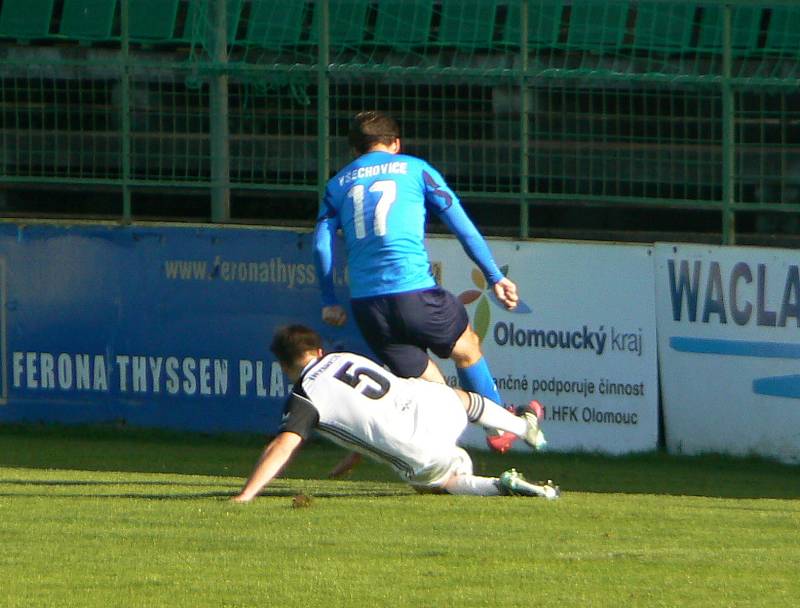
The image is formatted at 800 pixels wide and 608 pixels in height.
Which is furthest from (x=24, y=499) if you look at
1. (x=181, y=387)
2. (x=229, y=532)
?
(x=181, y=387)

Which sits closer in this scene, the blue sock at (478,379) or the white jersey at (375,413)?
the white jersey at (375,413)

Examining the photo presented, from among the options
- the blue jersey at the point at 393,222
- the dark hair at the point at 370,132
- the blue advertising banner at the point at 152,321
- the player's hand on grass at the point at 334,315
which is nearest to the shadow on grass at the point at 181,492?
the player's hand on grass at the point at 334,315

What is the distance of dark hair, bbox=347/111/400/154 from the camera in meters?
8.48

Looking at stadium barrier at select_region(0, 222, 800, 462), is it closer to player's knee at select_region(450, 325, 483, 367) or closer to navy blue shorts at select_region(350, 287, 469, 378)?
player's knee at select_region(450, 325, 483, 367)

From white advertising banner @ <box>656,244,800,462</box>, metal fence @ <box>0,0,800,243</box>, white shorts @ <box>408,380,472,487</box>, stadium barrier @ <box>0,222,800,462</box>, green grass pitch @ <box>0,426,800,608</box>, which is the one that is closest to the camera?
green grass pitch @ <box>0,426,800,608</box>

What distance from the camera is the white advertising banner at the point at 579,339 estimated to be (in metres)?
10.3

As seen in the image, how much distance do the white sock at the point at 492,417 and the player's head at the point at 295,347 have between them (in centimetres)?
76

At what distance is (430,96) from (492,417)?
3.58 metres

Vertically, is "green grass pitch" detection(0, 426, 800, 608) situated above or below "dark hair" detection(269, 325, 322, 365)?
below

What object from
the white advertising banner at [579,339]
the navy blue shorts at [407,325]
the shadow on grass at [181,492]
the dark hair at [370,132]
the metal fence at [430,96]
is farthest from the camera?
the metal fence at [430,96]

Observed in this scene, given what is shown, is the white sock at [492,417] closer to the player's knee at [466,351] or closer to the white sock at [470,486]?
the white sock at [470,486]

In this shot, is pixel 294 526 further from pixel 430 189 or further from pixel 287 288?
pixel 287 288

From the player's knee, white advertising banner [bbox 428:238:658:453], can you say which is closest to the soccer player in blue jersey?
the player's knee

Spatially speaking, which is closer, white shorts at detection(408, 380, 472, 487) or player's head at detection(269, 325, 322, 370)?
white shorts at detection(408, 380, 472, 487)
